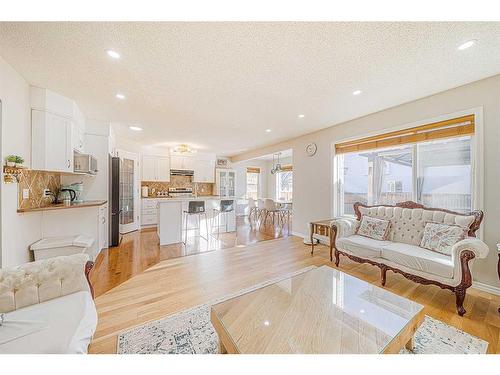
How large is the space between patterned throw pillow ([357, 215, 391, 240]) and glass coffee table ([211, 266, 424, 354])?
49.0 inches

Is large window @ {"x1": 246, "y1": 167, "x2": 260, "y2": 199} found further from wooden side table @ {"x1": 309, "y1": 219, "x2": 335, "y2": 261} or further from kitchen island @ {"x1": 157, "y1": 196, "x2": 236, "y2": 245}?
wooden side table @ {"x1": 309, "y1": 219, "x2": 335, "y2": 261}

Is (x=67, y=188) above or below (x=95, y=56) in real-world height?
below

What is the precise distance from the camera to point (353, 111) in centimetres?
323

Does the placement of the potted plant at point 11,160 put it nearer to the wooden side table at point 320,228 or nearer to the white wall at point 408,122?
the wooden side table at point 320,228

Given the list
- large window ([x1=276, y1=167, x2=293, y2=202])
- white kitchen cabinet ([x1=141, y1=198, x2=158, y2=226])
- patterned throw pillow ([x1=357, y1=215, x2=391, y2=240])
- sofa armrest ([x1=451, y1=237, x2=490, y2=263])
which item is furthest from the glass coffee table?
large window ([x1=276, y1=167, x2=293, y2=202])

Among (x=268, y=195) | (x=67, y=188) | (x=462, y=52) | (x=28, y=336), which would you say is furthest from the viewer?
(x=268, y=195)

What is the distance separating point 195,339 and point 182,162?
230 inches

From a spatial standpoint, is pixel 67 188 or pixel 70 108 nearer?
pixel 70 108

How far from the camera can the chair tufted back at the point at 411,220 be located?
2.34m

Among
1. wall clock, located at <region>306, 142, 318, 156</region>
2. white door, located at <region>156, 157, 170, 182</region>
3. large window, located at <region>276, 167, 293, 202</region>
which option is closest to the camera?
wall clock, located at <region>306, 142, 318, 156</region>

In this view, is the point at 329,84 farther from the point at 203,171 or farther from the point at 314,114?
the point at 203,171

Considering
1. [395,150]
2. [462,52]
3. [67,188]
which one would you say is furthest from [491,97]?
[67,188]

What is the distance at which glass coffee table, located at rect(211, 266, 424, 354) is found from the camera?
110 centimetres
